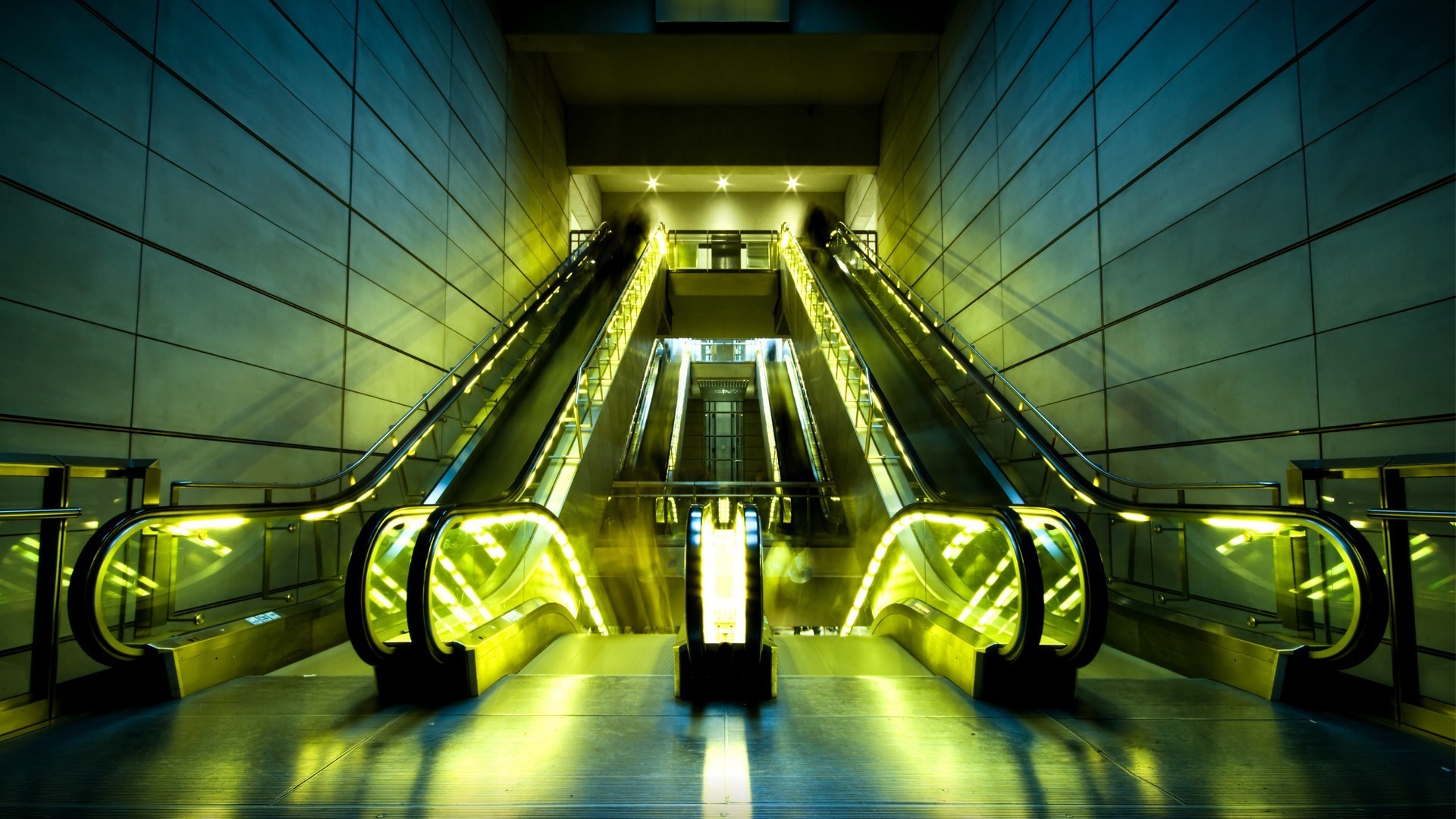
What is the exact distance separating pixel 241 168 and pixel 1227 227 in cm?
724

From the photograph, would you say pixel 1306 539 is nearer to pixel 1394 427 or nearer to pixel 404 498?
pixel 1394 427

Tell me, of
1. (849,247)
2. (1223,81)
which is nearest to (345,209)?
(1223,81)

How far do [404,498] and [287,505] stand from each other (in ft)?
8.86

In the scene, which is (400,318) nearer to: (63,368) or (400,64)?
(400,64)

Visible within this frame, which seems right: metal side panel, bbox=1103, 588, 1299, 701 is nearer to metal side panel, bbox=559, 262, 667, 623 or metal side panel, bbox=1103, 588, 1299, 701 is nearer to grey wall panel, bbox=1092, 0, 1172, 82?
metal side panel, bbox=559, 262, 667, 623

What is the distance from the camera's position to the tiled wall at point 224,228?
3.77 m

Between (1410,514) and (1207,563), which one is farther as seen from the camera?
A: (1207,563)

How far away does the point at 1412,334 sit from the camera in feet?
12.1

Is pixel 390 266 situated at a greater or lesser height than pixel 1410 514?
greater

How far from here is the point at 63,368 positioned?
3.86m

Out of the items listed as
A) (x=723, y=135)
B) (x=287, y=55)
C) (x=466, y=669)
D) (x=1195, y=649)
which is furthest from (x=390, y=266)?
(x=723, y=135)

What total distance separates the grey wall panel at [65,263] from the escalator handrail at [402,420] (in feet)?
3.64

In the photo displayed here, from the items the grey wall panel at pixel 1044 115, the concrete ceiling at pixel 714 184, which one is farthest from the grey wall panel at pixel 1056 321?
the concrete ceiling at pixel 714 184

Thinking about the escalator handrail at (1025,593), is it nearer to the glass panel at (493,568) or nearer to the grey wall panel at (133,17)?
the glass panel at (493,568)
